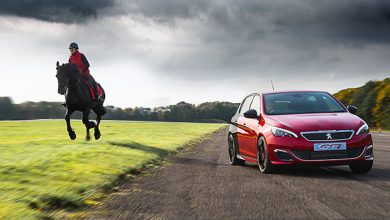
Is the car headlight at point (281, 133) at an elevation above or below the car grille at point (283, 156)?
above

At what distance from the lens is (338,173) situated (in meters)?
9.22

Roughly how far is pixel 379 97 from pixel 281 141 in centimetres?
3764

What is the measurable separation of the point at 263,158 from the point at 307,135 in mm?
1046

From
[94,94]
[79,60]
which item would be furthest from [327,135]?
[94,94]

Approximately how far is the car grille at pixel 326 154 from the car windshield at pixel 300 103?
53.4 inches

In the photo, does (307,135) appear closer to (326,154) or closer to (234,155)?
(326,154)

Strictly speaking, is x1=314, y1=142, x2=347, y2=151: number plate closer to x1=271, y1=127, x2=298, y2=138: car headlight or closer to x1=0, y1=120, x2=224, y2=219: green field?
x1=271, y1=127, x2=298, y2=138: car headlight

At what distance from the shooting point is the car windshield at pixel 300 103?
1006 centimetres

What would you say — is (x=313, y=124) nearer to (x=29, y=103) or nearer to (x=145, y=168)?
(x=145, y=168)

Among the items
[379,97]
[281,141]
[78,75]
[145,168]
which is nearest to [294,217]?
[281,141]

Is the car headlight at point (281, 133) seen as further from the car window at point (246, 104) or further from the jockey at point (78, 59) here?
the jockey at point (78, 59)

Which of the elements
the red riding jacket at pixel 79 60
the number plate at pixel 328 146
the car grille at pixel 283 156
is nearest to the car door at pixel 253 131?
the car grille at pixel 283 156

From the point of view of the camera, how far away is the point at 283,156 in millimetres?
8914

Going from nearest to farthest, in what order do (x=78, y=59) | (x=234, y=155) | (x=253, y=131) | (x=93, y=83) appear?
(x=253, y=131) → (x=234, y=155) → (x=78, y=59) → (x=93, y=83)
